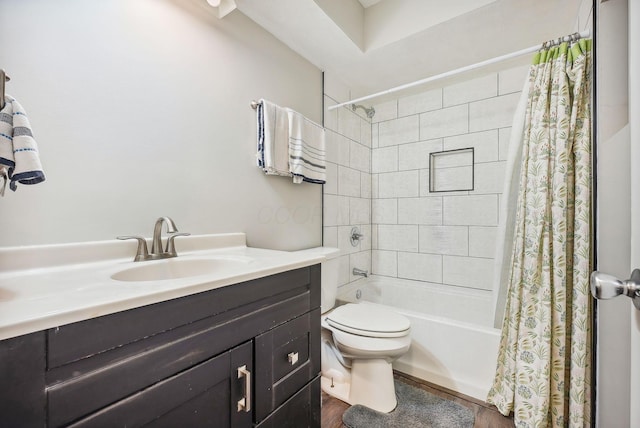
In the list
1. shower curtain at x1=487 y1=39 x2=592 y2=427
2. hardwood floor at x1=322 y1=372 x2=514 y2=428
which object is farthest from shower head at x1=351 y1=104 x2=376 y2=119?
hardwood floor at x1=322 y1=372 x2=514 y2=428

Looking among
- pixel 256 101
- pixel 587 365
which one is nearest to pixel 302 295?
pixel 256 101

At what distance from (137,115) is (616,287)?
1.48 metres

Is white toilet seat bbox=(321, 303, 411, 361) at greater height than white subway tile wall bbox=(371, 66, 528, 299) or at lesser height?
lesser

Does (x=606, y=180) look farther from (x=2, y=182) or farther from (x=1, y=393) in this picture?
(x=2, y=182)

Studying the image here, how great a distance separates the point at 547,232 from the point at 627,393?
3.04ft

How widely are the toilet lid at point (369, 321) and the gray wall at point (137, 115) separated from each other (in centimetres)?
59

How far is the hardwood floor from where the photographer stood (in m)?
1.38

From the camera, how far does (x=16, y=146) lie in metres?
0.62

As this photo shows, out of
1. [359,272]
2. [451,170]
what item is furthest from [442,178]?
[359,272]

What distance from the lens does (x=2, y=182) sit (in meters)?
0.70

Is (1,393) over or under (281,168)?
under

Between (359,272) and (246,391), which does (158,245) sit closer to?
(246,391)

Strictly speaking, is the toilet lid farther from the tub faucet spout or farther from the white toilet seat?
the tub faucet spout

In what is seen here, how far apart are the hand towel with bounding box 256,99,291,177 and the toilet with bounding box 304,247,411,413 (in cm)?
58
